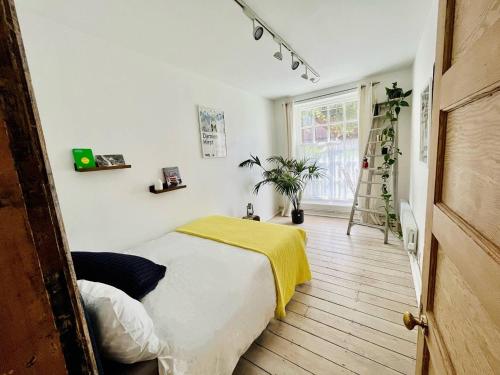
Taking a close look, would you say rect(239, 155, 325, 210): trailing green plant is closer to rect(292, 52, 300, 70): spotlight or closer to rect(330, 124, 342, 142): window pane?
rect(330, 124, 342, 142): window pane

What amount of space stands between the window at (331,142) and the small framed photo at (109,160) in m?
3.28

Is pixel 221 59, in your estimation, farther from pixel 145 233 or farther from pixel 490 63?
pixel 490 63

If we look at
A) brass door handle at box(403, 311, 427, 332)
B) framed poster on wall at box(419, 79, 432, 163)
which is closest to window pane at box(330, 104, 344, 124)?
framed poster on wall at box(419, 79, 432, 163)

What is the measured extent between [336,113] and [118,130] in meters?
3.54

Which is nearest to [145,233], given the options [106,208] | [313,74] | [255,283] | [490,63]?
[106,208]

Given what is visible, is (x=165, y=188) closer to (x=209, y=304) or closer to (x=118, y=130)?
(x=118, y=130)

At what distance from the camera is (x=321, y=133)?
4.10 metres

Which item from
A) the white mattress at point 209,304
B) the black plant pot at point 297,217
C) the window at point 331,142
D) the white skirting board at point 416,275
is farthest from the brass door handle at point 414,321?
the window at point 331,142

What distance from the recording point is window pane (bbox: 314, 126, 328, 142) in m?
4.05

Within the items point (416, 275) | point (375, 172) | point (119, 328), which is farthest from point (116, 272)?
point (375, 172)

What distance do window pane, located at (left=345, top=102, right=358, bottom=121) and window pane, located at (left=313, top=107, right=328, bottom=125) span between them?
0.37 m

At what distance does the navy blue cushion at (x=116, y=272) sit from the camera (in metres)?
1.18

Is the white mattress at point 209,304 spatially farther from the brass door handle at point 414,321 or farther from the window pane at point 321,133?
the window pane at point 321,133

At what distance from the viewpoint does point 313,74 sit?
3014mm
